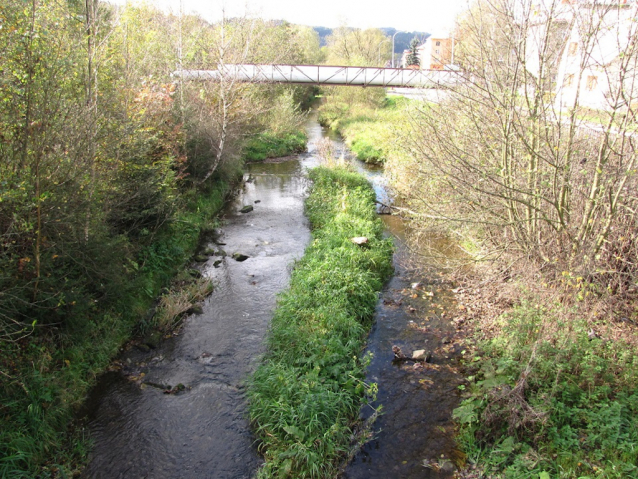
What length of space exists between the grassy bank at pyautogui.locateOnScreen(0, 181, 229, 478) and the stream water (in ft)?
1.09

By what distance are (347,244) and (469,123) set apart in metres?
4.43

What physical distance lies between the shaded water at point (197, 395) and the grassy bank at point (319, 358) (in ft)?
1.32

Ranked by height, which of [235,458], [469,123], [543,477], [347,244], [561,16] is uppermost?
[561,16]

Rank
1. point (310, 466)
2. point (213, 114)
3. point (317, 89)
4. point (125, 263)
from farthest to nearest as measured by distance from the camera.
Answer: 1. point (317, 89)
2. point (213, 114)
3. point (125, 263)
4. point (310, 466)

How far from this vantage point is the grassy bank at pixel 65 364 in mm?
5805

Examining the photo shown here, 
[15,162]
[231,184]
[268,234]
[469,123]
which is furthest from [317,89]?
[15,162]

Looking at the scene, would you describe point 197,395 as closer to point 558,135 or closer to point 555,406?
point 555,406

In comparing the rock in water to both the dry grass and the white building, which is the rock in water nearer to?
the dry grass

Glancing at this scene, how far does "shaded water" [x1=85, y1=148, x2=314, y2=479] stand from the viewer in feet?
20.0

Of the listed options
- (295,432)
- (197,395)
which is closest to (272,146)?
(197,395)

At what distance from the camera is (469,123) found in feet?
33.3

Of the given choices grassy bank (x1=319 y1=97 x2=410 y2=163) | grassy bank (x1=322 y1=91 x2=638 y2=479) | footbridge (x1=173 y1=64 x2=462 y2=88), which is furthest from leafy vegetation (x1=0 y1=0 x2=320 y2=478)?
footbridge (x1=173 y1=64 x2=462 y2=88)

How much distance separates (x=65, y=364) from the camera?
729cm

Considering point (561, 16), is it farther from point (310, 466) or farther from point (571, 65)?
point (310, 466)
